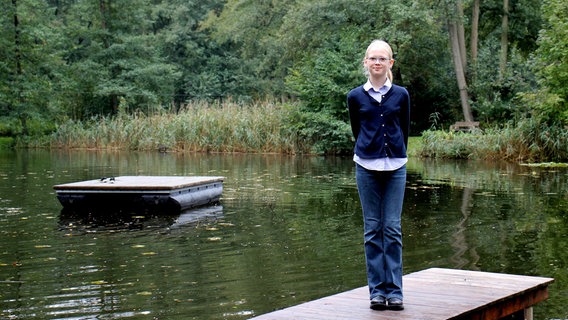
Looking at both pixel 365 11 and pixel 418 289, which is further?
pixel 365 11

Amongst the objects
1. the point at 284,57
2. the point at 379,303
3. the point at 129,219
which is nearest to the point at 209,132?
the point at 284,57

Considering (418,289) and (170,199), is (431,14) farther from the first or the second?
(418,289)

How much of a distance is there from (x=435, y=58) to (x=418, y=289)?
31.4 m

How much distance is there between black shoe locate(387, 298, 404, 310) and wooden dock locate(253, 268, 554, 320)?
0.14 feet

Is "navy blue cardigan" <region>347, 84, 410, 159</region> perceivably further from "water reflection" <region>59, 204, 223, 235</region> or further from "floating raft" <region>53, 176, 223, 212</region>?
"floating raft" <region>53, 176, 223, 212</region>

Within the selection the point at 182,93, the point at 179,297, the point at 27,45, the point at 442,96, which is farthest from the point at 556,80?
the point at 182,93

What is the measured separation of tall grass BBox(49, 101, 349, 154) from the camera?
3272 cm

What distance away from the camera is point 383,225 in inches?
219

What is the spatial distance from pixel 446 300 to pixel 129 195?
901 cm

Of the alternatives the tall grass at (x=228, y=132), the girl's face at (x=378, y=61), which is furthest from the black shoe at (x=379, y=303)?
the tall grass at (x=228, y=132)

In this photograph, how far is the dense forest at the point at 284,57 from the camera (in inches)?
1270

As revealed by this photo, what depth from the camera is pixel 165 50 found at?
55625 millimetres

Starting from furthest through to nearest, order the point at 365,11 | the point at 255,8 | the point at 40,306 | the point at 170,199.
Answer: the point at 255,8 < the point at 365,11 < the point at 170,199 < the point at 40,306

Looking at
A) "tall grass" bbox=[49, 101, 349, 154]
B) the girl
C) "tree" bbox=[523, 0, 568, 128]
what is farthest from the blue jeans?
"tall grass" bbox=[49, 101, 349, 154]
